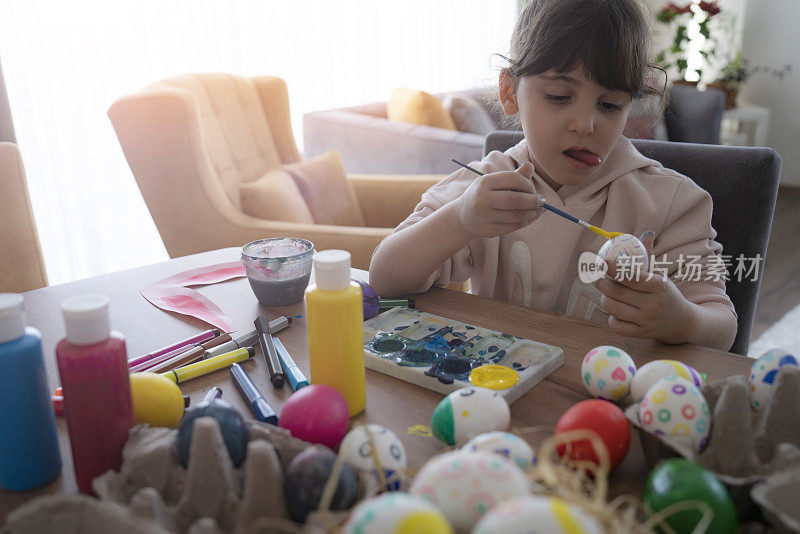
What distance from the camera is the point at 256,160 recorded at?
2059 millimetres

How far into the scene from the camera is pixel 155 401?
0.56 m

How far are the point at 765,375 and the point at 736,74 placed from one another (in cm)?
506

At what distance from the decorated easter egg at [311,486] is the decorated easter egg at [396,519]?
9 cm

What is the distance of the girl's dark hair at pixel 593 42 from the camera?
2.99 feet

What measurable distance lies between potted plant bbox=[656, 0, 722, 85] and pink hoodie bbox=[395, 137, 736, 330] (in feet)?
11.6

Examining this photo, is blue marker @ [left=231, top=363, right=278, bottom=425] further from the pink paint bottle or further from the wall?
the wall

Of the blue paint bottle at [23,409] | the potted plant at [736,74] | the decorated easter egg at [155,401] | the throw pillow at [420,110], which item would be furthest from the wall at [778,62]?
the blue paint bottle at [23,409]

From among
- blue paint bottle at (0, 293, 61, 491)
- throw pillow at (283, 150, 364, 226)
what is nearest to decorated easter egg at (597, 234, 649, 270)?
blue paint bottle at (0, 293, 61, 491)

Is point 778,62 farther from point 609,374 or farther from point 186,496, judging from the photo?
point 186,496

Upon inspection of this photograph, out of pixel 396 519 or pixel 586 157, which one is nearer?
pixel 396 519

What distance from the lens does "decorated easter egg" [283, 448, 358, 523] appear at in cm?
41

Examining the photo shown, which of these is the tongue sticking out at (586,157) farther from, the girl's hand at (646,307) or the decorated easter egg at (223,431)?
the decorated easter egg at (223,431)

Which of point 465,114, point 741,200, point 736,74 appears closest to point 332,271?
point 741,200

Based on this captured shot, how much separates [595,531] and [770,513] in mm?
165
